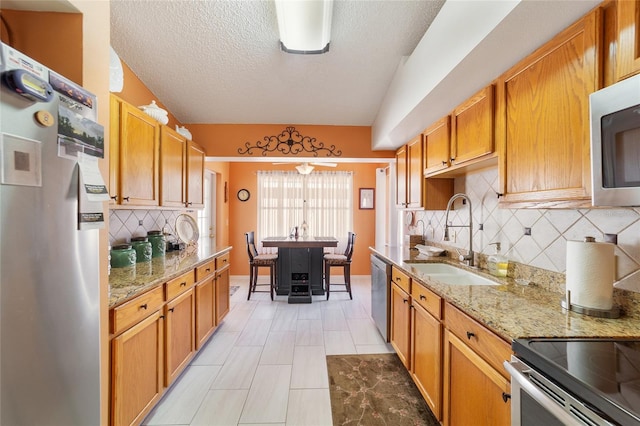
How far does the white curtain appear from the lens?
5.34 meters

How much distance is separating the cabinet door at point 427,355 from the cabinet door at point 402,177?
4.75ft

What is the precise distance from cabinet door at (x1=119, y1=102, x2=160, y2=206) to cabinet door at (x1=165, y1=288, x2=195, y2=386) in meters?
0.82

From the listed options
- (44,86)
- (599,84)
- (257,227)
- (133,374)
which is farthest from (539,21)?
(257,227)

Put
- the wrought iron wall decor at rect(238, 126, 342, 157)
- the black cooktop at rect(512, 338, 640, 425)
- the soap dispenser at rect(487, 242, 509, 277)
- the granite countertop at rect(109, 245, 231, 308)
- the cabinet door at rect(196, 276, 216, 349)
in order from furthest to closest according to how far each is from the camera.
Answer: the wrought iron wall decor at rect(238, 126, 342, 157) < the cabinet door at rect(196, 276, 216, 349) < the soap dispenser at rect(487, 242, 509, 277) < the granite countertop at rect(109, 245, 231, 308) < the black cooktop at rect(512, 338, 640, 425)

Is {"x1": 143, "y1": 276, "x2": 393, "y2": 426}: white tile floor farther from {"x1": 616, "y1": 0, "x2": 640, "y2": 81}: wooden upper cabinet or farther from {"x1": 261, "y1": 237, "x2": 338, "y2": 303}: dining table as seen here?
{"x1": 616, "y1": 0, "x2": 640, "y2": 81}: wooden upper cabinet

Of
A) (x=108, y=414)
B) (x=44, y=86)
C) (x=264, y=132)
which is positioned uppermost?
(x=264, y=132)

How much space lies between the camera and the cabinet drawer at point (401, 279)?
1989mm

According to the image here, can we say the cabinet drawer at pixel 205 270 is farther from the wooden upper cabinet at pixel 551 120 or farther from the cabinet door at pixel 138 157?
the wooden upper cabinet at pixel 551 120

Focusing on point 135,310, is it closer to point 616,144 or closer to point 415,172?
point 616,144

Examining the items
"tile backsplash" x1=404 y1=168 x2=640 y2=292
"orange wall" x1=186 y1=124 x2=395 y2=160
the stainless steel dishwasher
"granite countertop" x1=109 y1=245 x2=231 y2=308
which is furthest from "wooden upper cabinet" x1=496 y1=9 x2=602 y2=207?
"orange wall" x1=186 y1=124 x2=395 y2=160

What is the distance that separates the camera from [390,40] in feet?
7.01

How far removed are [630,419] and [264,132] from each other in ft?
11.4

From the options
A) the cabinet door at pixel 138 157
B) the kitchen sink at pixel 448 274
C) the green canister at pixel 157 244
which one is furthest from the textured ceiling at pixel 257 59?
the kitchen sink at pixel 448 274

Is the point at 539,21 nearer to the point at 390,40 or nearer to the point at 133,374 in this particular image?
the point at 390,40
